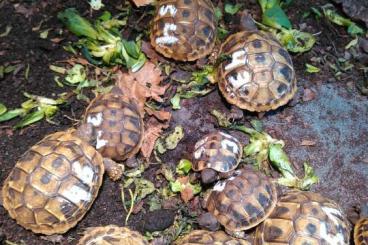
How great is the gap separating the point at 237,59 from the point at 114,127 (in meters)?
1.27

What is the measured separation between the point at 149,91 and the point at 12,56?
1.27 m

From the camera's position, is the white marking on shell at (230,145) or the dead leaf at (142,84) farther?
the dead leaf at (142,84)

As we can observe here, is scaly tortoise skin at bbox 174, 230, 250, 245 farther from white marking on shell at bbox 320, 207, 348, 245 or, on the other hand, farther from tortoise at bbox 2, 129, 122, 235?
tortoise at bbox 2, 129, 122, 235

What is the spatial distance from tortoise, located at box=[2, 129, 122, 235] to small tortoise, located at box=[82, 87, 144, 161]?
8.0 inches

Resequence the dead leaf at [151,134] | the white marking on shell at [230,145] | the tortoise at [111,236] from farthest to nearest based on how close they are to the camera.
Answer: the dead leaf at [151,134] < the white marking on shell at [230,145] < the tortoise at [111,236]

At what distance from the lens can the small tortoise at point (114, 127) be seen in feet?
14.2

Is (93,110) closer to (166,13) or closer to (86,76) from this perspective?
(86,76)

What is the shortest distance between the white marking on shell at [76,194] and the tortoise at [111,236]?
0.26m

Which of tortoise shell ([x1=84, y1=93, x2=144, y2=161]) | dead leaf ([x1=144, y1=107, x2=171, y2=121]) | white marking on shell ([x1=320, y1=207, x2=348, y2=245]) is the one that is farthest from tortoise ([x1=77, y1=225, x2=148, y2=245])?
white marking on shell ([x1=320, y1=207, x2=348, y2=245])

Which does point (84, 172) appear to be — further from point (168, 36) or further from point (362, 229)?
point (362, 229)

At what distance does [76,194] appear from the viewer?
3.98 metres

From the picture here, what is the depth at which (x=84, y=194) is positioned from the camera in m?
4.02

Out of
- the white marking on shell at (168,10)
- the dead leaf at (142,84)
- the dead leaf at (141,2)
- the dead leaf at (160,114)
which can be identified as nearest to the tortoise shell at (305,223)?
the dead leaf at (160,114)

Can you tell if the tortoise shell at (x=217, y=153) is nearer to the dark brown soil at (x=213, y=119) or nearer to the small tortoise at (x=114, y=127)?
the dark brown soil at (x=213, y=119)
